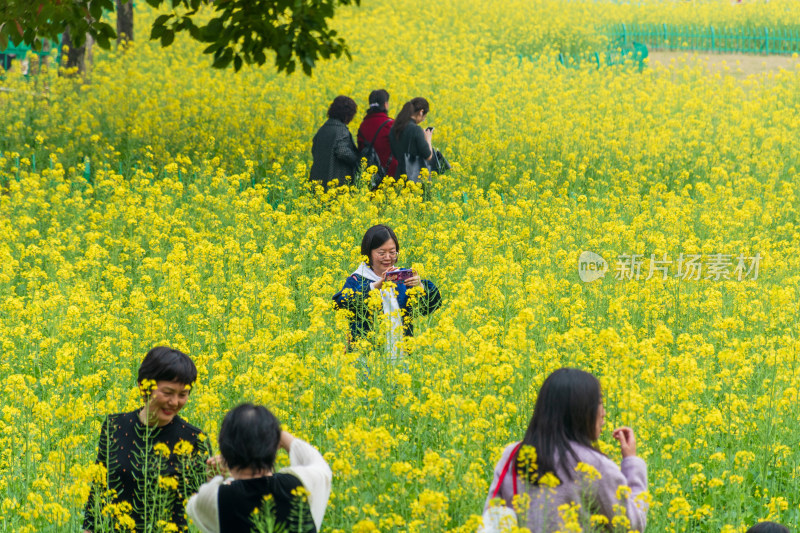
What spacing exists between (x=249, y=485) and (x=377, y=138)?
7889 millimetres

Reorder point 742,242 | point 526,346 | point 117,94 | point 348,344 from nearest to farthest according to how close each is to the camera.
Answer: point 526,346, point 348,344, point 742,242, point 117,94

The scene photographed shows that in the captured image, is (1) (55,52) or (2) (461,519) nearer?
(2) (461,519)

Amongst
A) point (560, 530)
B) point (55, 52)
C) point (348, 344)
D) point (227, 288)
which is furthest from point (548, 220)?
point (55, 52)

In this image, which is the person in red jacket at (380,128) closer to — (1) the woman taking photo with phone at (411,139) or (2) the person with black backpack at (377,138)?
(2) the person with black backpack at (377,138)

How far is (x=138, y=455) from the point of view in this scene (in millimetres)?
4109

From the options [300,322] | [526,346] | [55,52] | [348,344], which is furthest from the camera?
[55,52]

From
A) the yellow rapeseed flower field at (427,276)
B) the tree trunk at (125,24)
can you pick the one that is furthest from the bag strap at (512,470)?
the tree trunk at (125,24)

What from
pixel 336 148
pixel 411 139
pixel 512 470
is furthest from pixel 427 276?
pixel 512 470

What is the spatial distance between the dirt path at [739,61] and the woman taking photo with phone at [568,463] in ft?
80.6

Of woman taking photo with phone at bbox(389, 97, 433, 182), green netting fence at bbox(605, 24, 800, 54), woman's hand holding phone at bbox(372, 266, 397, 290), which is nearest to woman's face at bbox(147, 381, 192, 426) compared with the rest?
woman's hand holding phone at bbox(372, 266, 397, 290)

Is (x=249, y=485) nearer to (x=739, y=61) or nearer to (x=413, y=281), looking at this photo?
(x=413, y=281)

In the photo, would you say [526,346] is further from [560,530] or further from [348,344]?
[560,530]

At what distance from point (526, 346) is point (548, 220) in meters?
5.47

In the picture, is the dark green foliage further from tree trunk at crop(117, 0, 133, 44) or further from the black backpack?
tree trunk at crop(117, 0, 133, 44)
